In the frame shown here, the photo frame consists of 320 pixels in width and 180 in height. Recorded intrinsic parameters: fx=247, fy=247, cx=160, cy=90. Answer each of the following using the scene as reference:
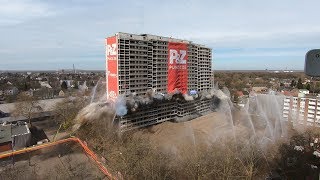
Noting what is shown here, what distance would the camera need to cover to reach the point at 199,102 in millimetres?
37125

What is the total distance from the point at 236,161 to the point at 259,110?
30.4 meters

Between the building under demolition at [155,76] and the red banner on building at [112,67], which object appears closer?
the red banner on building at [112,67]

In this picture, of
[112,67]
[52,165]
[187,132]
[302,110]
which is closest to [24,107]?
[112,67]

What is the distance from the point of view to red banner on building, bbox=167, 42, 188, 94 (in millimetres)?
30453

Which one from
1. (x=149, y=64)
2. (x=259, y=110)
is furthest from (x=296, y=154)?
(x=259, y=110)

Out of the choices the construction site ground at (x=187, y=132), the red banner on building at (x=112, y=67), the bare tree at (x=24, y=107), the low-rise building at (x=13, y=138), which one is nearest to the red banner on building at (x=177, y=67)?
the construction site ground at (x=187, y=132)

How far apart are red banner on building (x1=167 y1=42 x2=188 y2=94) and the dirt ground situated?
14.0 meters

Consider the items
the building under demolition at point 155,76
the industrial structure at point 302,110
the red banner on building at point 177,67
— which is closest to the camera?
the building under demolition at point 155,76

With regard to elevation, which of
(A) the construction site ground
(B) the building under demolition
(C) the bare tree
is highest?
(B) the building under demolition

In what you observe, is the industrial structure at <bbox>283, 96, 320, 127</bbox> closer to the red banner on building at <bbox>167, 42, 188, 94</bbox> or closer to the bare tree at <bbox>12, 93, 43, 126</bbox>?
the red banner on building at <bbox>167, 42, 188, 94</bbox>

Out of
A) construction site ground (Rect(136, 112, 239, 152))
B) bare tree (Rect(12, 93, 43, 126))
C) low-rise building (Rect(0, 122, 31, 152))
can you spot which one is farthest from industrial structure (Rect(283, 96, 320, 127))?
bare tree (Rect(12, 93, 43, 126))

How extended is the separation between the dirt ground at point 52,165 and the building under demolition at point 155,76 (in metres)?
6.90

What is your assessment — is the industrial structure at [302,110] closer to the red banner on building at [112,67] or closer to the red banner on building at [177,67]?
the red banner on building at [177,67]

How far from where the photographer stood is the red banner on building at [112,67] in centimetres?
2464
